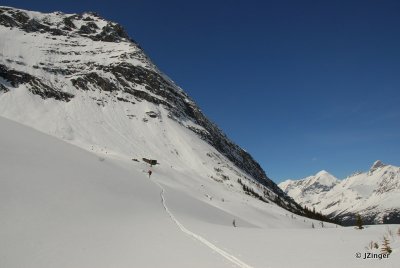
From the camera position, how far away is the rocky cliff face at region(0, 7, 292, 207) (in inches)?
3565

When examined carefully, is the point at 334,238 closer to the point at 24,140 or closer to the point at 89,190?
the point at 89,190

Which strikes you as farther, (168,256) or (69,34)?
(69,34)

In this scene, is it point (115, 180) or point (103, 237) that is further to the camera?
point (115, 180)

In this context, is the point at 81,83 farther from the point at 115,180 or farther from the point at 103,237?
the point at 103,237

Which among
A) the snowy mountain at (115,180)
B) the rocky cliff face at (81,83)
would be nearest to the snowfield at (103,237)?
the snowy mountain at (115,180)

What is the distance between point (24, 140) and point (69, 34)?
13677 cm

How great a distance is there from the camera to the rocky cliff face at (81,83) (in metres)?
90.6

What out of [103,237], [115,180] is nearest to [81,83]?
[115,180]

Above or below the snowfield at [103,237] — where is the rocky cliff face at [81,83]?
above

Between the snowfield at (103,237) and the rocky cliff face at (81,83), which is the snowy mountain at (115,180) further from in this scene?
the rocky cliff face at (81,83)

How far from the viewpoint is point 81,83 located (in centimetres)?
11200

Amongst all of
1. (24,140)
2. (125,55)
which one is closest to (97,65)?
(125,55)

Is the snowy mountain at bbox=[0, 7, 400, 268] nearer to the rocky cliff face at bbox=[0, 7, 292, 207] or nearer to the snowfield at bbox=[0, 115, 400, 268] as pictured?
the snowfield at bbox=[0, 115, 400, 268]

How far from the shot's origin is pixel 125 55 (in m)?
137
